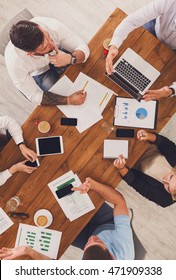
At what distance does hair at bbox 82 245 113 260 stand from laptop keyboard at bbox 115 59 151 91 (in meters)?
1.21

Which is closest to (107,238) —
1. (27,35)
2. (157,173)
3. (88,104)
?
(157,173)

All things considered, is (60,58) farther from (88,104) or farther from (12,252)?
(12,252)

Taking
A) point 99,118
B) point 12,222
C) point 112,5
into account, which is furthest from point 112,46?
point 12,222

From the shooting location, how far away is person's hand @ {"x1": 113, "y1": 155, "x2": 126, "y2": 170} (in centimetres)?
254

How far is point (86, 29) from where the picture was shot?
3.45m

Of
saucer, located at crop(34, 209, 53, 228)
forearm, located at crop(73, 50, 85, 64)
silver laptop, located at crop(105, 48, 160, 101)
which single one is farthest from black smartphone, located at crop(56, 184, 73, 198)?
forearm, located at crop(73, 50, 85, 64)

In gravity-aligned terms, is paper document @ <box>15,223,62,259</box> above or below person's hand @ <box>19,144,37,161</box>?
below

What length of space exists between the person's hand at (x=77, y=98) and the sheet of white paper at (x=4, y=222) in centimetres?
97

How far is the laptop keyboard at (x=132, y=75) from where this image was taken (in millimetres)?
2547

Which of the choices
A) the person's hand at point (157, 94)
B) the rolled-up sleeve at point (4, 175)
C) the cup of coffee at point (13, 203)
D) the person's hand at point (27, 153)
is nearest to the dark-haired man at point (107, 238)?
the cup of coffee at point (13, 203)

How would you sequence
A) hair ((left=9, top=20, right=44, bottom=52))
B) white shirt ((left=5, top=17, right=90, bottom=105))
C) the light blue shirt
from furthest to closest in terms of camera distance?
the light blue shirt < white shirt ((left=5, top=17, right=90, bottom=105)) < hair ((left=9, top=20, right=44, bottom=52))

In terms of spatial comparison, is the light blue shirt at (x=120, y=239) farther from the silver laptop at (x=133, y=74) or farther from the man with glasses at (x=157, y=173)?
the silver laptop at (x=133, y=74)

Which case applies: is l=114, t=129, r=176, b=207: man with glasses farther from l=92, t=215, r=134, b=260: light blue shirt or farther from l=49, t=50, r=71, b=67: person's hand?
l=49, t=50, r=71, b=67: person's hand
